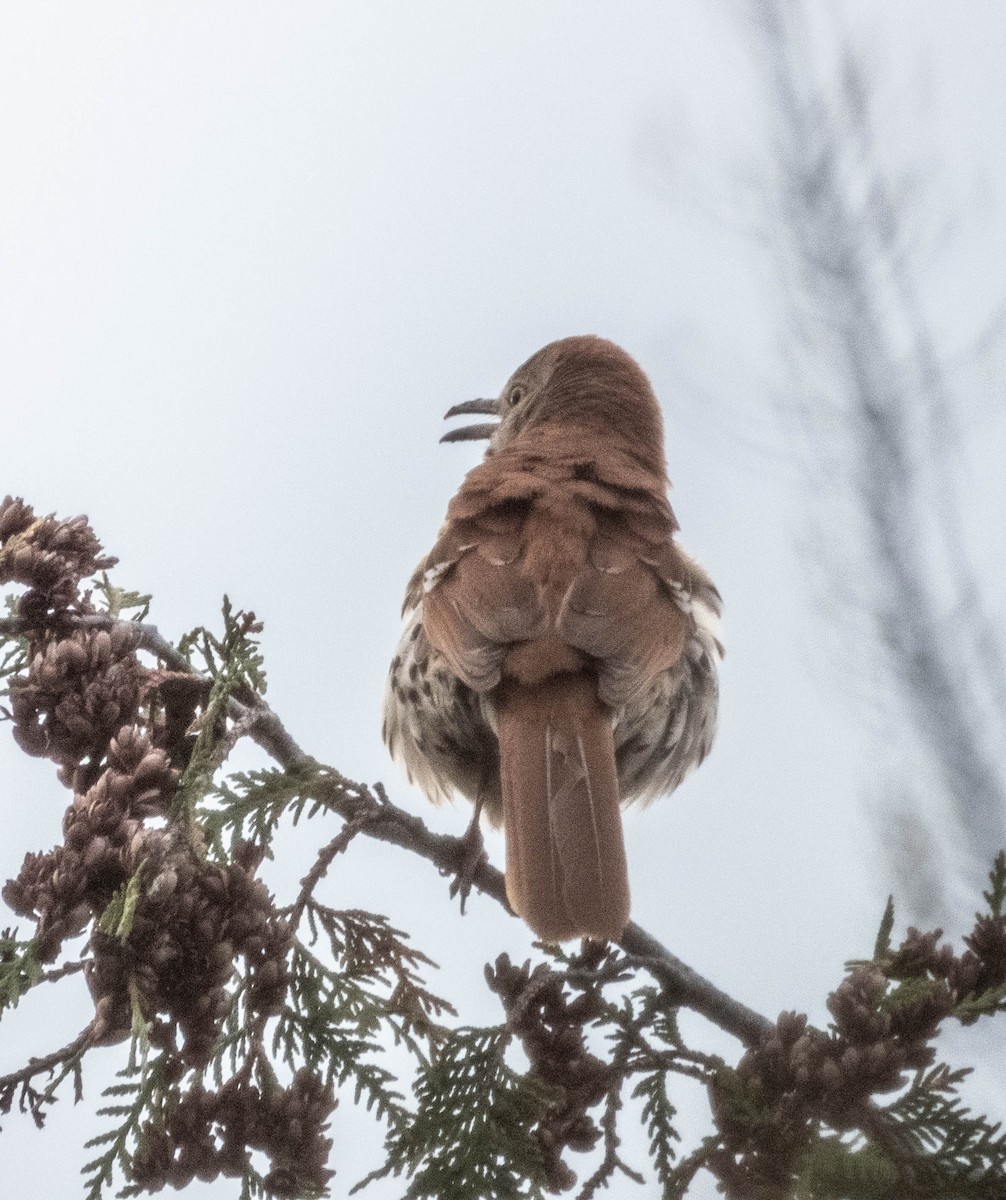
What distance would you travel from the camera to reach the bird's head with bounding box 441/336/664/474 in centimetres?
475

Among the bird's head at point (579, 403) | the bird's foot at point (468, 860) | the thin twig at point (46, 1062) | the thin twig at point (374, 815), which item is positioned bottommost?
the thin twig at point (46, 1062)

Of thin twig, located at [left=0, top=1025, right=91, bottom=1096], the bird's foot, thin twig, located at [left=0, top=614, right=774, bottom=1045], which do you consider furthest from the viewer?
the bird's foot

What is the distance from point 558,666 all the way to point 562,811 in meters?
0.37

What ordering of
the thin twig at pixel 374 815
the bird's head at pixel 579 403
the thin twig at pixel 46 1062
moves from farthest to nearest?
the bird's head at pixel 579 403 → the thin twig at pixel 374 815 → the thin twig at pixel 46 1062

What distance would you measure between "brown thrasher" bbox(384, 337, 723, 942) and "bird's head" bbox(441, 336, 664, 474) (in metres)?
0.37

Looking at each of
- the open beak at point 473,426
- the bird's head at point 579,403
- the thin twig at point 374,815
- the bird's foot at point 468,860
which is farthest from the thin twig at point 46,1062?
the open beak at point 473,426

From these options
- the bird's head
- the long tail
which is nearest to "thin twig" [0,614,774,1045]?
the long tail

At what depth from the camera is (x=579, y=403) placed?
4926mm

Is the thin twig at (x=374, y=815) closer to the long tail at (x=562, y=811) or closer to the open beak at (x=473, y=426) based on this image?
the long tail at (x=562, y=811)

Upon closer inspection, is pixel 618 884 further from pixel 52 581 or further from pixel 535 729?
pixel 52 581

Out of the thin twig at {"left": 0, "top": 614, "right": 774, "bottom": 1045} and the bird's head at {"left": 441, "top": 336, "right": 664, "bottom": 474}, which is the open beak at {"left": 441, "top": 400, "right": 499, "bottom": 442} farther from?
the thin twig at {"left": 0, "top": 614, "right": 774, "bottom": 1045}

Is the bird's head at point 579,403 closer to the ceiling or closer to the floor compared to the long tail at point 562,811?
closer to the ceiling

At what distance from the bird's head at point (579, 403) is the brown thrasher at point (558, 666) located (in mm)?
Answer: 373

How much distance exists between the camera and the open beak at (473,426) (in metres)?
5.44
